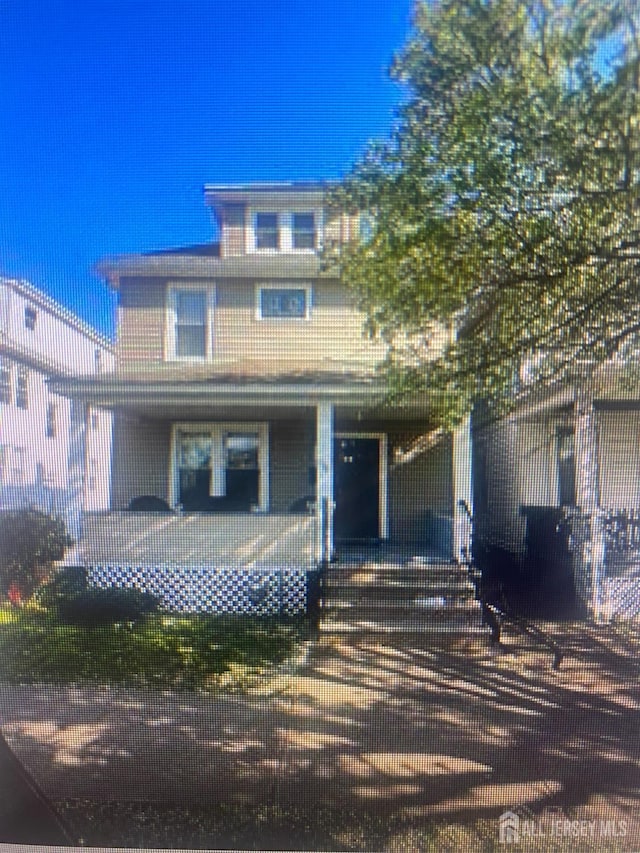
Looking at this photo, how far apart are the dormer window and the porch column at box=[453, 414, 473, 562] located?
929 millimetres

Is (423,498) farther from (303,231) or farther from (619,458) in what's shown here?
(303,231)

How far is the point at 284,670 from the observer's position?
2.05 metres

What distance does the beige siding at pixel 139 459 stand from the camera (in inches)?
93.4

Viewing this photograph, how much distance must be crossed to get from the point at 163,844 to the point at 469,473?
4.72 ft

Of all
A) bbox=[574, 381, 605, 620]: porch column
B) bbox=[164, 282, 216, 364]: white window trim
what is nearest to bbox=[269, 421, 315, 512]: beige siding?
bbox=[164, 282, 216, 364]: white window trim

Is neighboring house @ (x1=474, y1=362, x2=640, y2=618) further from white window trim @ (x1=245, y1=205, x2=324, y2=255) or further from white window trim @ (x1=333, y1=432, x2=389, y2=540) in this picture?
white window trim @ (x1=245, y1=205, x2=324, y2=255)

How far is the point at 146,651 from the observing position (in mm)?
1989

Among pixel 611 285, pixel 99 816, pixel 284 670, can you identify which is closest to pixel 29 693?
pixel 99 816

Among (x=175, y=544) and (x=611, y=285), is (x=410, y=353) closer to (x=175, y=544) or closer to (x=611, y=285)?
(x=611, y=285)

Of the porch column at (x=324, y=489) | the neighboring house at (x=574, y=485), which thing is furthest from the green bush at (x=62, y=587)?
the neighboring house at (x=574, y=485)

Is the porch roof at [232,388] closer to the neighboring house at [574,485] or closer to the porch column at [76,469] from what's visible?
the porch column at [76,469]

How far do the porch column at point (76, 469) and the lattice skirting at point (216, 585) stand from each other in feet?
0.62

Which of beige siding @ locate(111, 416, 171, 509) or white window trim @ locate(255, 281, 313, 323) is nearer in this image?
white window trim @ locate(255, 281, 313, 323)

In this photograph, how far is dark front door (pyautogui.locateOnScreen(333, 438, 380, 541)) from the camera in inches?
97.8
